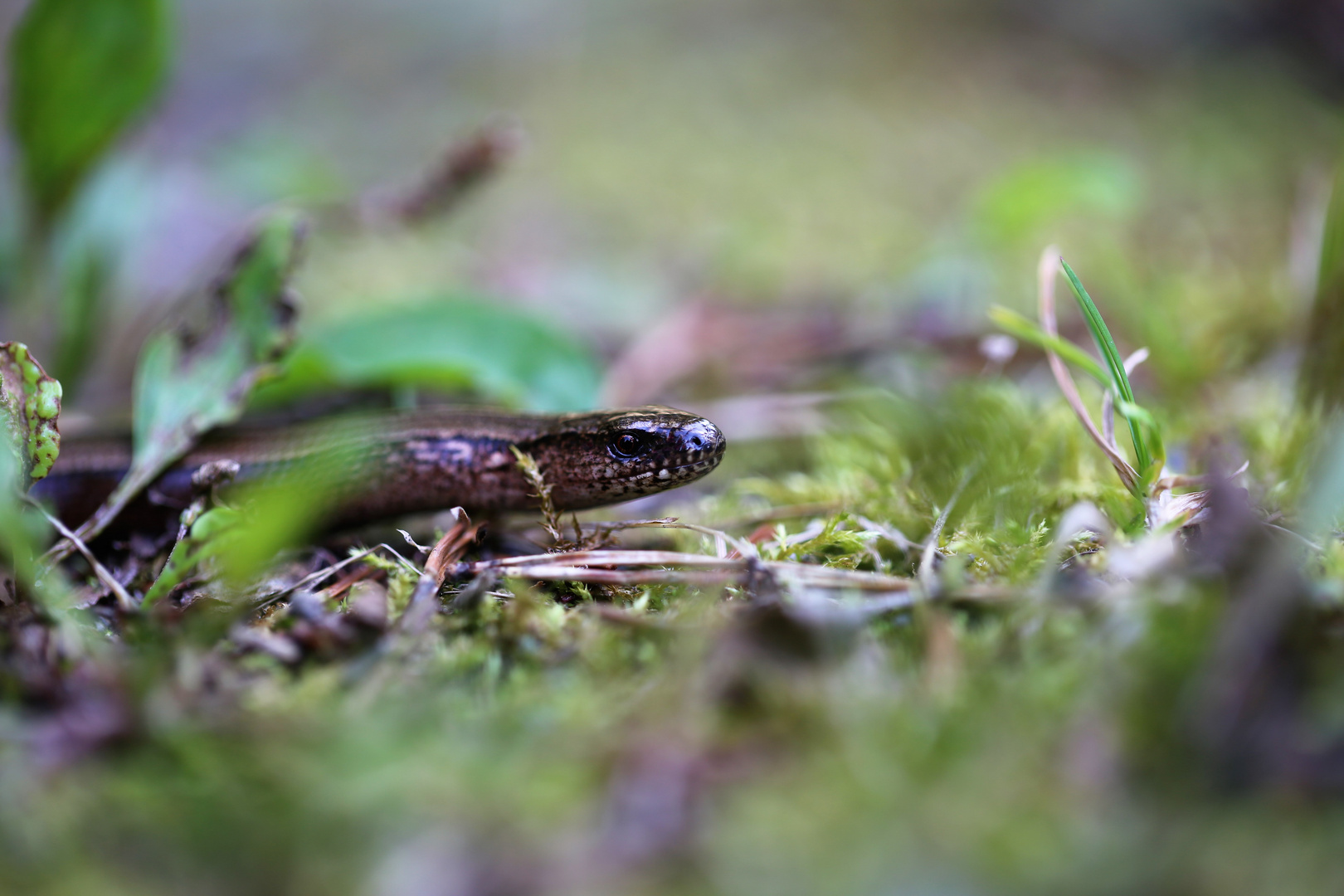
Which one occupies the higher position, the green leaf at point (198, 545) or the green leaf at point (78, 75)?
the green leaf at point (78, 75)

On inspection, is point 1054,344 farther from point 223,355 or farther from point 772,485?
point 223,355

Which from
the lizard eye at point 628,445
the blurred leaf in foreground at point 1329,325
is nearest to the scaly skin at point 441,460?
the lizard eye at point 628,445

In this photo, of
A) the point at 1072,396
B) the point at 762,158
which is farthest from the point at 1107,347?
the point at 762,158

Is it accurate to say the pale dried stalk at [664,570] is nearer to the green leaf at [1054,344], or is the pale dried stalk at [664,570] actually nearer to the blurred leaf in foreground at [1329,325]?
the green leaf at [1054,344]

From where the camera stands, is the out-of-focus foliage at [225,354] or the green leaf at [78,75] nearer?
the out-of-focus foliage at [225,354]

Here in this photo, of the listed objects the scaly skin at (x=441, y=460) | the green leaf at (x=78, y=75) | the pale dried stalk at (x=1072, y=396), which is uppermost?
the green leaf at (x=78, y=75)

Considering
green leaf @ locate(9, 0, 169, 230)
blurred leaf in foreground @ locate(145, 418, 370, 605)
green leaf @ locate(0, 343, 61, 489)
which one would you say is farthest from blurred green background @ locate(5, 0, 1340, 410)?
green leaf @ locate(0, 343, 61, 489)
